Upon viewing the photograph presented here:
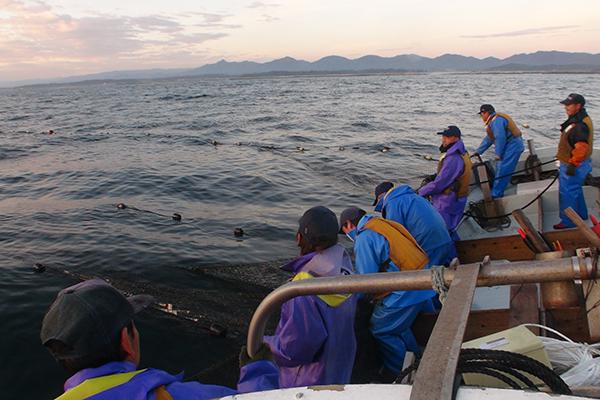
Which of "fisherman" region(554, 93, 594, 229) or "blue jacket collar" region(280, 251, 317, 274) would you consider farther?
"fisherman" region(554, 93, 594, 229)

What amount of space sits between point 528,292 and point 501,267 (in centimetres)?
326

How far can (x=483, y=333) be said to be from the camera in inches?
173

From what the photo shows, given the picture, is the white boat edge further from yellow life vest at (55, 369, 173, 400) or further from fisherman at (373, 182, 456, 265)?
fisherman at (373, 182, 456, 265)

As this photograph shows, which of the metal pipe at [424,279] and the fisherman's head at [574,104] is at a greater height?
the fisherman's head at [574,104]

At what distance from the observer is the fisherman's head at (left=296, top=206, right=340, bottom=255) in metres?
3.16

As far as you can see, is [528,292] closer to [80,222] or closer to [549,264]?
[549,264]

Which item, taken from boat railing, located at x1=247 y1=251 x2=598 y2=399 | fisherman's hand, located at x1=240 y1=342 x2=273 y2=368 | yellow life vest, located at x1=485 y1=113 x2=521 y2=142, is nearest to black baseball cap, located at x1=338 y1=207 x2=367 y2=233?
fisherman's hand, located at x1=240 y1=342 x2=273 y2=368

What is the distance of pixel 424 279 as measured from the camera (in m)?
1.71

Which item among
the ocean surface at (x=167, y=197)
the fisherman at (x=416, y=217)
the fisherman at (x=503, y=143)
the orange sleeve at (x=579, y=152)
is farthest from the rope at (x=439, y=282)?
the fisherman at (x=503, y=143)

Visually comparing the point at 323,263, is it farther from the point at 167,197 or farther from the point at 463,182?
the point at 167,197

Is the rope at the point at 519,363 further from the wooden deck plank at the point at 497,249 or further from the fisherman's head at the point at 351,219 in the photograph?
the wooden deck plank at the point at 497,249

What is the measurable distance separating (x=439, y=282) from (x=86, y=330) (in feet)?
4.66

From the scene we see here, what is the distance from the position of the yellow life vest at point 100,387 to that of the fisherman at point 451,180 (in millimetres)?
6565

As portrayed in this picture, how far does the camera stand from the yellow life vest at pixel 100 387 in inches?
66.8
